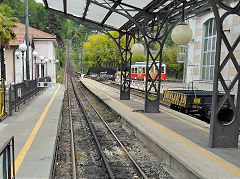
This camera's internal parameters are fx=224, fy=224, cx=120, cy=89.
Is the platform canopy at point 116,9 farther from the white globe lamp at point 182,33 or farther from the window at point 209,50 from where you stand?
the window at point 209,50

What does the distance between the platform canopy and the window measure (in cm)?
802

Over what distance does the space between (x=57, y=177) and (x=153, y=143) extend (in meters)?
3.07

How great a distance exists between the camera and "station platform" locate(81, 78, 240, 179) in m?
4.83

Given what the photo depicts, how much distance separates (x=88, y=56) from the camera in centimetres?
5806

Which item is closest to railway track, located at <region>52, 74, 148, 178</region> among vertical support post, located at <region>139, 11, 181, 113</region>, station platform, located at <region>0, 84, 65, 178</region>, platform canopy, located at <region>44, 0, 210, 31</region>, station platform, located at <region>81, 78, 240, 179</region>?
station platform, located at <region>0, 84, 65, 178</region>

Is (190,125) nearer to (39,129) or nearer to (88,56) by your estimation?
(39,129)

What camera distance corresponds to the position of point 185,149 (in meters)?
5.95

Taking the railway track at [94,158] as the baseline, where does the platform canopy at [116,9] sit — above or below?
above

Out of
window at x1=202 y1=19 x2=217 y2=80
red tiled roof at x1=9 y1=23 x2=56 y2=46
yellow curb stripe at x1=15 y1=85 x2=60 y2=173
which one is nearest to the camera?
yellow curb stripe at x1=15 y1=85 x2=60 y2=173

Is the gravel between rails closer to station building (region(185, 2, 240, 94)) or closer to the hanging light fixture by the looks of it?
the hanging light fixture

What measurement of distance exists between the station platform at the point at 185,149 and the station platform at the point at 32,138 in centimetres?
300

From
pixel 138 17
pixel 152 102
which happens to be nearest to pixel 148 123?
pixel 152 102

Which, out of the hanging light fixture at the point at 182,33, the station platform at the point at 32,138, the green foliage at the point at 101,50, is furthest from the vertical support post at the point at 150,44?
the green foliage at the point at 101,50

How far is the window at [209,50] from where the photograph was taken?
63.5ft
